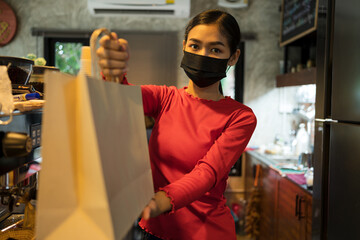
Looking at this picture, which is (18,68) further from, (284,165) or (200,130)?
(284,165)

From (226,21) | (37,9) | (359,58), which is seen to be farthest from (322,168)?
(37,9)

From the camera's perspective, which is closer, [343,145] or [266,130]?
[343,145]

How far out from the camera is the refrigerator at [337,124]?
1.37 metres

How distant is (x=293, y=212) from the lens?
2506 mm

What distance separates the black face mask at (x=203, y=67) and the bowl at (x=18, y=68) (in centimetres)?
49

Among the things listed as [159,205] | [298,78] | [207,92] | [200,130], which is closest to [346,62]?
[207,92]

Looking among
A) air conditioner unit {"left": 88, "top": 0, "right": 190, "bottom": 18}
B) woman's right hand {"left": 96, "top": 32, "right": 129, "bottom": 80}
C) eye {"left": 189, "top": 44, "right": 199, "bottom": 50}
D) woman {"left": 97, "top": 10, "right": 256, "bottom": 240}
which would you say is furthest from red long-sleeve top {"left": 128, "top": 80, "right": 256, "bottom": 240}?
air conditioner unit {"left": 88, "top": 0, "right": 190, "bottom": 18}

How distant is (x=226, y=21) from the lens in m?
1.03

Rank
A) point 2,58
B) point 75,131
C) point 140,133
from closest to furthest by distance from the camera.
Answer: point 75,131
point 140,133
point 2,58

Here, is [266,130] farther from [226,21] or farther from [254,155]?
[226,21]

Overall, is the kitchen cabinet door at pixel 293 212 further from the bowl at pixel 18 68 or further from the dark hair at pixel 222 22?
the bowl at pixel 18 68

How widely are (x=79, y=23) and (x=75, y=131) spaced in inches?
143

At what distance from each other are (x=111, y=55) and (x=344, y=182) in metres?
1.18

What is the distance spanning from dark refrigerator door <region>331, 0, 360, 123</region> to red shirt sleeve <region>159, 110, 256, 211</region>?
58cm
